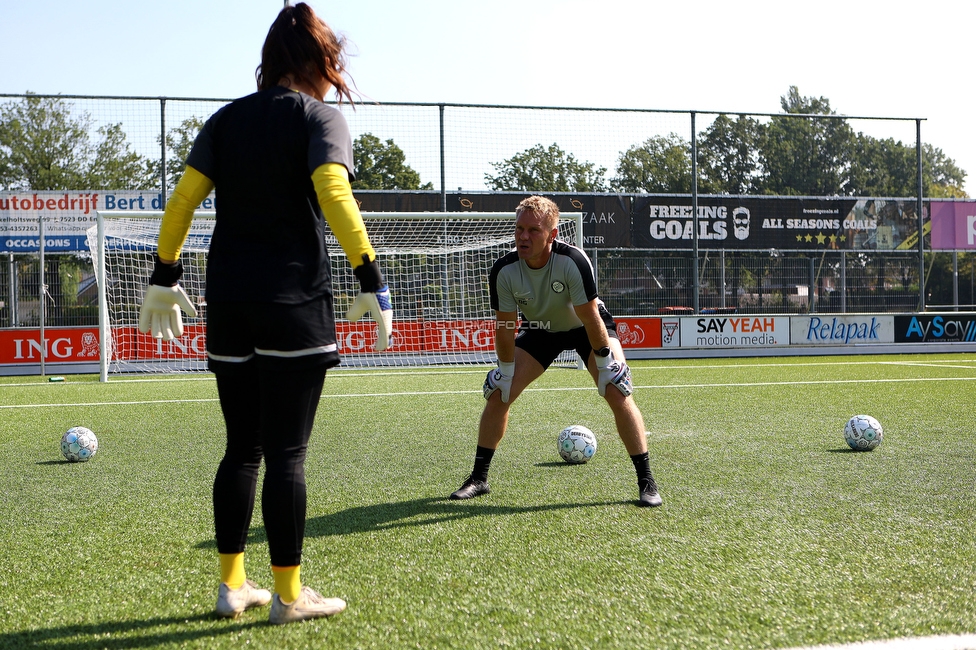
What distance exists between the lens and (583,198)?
20.5 meters

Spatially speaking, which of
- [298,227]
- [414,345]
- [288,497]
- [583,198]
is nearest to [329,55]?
[298,227]

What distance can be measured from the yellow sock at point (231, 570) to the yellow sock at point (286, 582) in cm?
17

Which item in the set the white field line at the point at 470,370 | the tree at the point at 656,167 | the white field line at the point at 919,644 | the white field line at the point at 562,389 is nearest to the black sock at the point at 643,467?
the white field line at the point at 919,644

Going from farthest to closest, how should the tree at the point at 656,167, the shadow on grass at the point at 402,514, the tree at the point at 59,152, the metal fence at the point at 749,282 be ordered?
the tree at the point at 656,167 → the metal fence at the point at 749,282 → the tree at the point at 59,152 → the shadow on grass at the point at 402,514

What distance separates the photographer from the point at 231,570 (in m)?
2.88

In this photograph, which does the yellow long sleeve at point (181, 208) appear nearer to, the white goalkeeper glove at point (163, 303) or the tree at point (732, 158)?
the white goalkeeper glove at point (163, 303)

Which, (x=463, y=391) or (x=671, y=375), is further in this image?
(x=671, y=375)

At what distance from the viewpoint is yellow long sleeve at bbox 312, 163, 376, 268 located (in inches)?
104

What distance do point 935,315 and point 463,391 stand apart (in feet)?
43.4

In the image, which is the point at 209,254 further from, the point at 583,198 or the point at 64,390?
the point at 583,198

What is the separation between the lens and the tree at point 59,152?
53.1 feet

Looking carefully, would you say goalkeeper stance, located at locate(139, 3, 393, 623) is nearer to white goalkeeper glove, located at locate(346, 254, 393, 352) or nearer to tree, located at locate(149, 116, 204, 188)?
white goalkeeper glove, located at locate(346, 254, 393, 352)

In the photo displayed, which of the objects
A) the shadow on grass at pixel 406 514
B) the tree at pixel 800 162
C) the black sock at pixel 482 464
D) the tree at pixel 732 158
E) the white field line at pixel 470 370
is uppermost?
the tree at pixel 800 162

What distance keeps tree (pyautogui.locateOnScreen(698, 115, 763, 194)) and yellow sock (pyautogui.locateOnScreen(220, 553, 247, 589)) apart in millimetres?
19061
